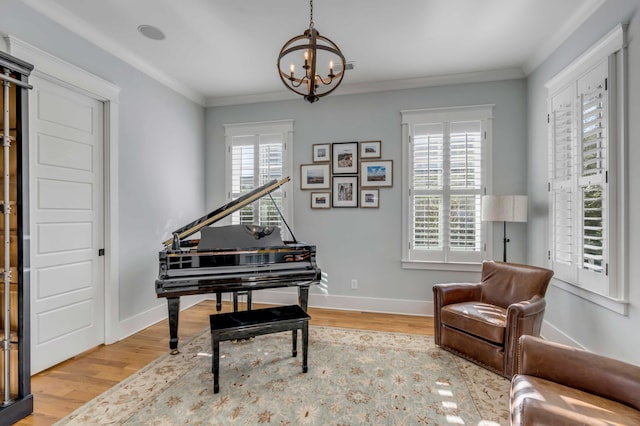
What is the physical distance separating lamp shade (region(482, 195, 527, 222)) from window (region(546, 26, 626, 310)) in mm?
254

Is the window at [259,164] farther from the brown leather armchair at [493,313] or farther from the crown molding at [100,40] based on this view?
the brown leather armchair at [493,313]

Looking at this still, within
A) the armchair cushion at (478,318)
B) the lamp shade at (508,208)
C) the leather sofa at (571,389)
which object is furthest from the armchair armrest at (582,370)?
the lamp shade at (508,208)

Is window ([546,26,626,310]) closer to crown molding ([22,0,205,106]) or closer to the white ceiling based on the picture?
the white ceiling

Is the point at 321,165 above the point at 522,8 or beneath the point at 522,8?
beneath

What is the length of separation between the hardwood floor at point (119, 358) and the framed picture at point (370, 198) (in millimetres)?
1434

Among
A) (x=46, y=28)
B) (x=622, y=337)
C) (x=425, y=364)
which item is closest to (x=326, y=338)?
(x=425, y=364)

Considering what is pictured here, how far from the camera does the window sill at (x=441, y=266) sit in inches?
151

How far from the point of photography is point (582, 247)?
8.68 feet

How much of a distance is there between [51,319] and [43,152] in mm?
1422

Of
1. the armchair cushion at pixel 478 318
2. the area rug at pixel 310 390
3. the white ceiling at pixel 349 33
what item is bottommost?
the area rug at pixel 310 390

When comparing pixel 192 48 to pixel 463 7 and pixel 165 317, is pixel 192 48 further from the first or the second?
pixel 165 317

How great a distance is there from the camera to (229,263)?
9.27ft

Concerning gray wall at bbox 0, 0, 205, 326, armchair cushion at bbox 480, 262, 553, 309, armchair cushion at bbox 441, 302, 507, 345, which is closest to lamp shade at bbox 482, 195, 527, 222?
armchair cushion at bbox 480, 262, 553, 309

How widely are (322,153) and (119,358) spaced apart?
321 cm
